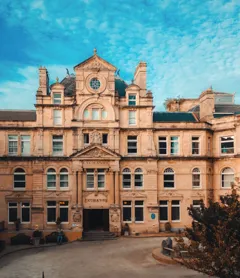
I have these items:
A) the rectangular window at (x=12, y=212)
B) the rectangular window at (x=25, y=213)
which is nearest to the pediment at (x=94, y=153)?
the rectangular window at (x=25, y=213)

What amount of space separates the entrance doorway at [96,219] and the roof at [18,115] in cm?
1339

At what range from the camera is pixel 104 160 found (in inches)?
1403

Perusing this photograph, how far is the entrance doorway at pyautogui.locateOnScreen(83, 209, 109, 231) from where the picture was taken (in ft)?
116

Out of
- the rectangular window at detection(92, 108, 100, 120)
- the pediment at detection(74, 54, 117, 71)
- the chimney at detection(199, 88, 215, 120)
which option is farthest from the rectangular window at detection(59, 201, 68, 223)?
the chimney at detection(199, 88, 215, 120)

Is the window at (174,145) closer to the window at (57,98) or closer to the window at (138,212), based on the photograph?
the window at (138,212)

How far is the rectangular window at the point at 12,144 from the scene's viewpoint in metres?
35.9

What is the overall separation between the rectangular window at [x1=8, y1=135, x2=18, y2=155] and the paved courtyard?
12.0 meters

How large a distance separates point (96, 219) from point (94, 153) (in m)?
8.34

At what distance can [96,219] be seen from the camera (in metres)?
37.4

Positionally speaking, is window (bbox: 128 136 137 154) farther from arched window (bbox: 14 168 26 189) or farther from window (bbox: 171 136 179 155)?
arched window (bbox: 14 168 26 189)

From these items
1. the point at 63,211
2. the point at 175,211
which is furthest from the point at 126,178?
the point at 63,211

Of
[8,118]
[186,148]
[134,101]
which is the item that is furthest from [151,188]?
[8,118]

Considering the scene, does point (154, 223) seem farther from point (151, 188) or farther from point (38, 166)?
point (38, 166)

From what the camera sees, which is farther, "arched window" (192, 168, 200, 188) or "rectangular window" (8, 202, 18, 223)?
"arched window" (192, 168, 200, 188)
